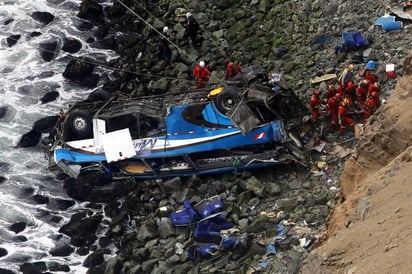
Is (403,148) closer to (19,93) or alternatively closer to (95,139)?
(95,139)

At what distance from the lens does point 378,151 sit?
1058cm

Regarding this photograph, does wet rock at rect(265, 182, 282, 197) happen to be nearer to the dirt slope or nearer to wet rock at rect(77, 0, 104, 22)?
the dirt slope

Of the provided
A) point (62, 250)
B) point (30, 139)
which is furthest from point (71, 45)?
point (62, 250)

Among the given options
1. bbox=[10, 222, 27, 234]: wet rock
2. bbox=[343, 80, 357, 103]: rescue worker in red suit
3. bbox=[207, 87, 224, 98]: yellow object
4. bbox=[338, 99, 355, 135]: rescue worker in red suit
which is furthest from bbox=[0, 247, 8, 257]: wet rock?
bbox=[343, 80, 357, 103]: rescue worker in red suit

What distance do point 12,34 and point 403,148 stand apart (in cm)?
1728

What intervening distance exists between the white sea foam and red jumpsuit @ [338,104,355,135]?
6116 mm

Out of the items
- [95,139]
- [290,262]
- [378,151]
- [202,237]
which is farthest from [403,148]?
[95,139]

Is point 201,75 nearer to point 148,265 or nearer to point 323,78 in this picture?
point 323,78

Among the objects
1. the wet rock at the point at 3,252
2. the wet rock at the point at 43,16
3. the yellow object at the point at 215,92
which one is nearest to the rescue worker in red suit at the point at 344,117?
the yellow object at the point at 215,92

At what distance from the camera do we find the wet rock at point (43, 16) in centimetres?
2427

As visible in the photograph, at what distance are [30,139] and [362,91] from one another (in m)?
9.33

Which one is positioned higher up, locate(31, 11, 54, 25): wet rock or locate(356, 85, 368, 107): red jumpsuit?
locate(356, 85, 368, 107): red jumpsuit

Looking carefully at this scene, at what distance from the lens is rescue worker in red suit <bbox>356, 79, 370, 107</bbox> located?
15.8m

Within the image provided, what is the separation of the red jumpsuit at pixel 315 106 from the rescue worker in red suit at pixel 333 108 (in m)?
0.23
